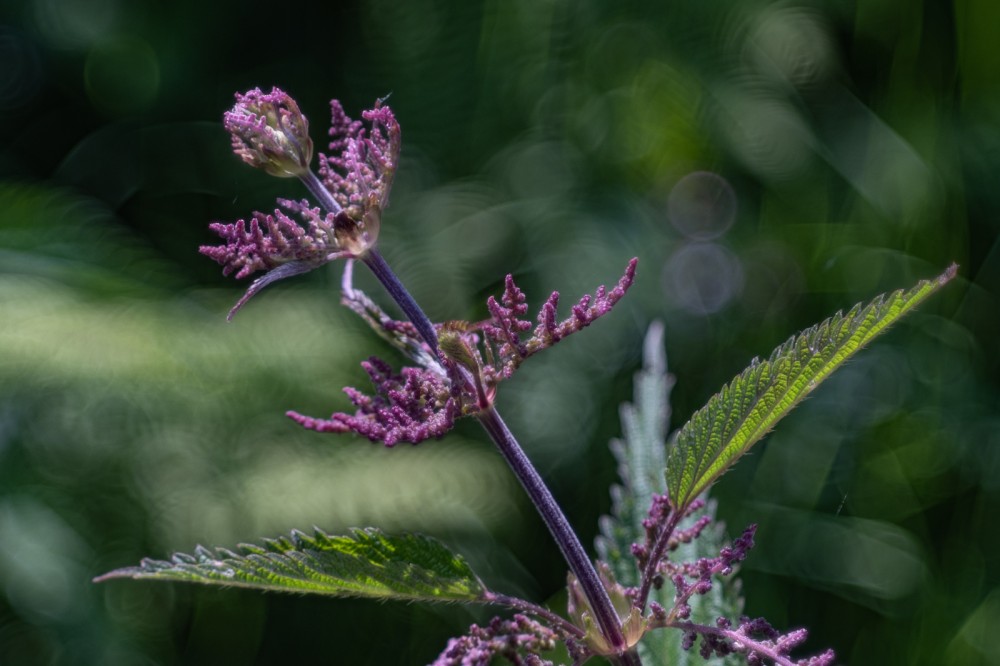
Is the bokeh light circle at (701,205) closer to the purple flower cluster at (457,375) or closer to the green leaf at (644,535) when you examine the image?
the green leaf at (644,535)

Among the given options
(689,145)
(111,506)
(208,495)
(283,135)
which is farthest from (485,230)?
(283,135)

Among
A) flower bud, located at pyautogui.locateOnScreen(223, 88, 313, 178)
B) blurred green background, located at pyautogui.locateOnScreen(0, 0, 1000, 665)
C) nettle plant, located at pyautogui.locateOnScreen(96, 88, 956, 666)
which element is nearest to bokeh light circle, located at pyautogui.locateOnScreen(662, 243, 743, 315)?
blurred green background, located at pyautogui.locateOnScreen(0, 0, 1000, 665)

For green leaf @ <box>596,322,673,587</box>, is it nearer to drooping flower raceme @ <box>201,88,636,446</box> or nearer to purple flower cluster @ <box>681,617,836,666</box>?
purple flower cluster @ <box>681,617,836,666</box>

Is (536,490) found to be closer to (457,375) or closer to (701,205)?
(457,375)

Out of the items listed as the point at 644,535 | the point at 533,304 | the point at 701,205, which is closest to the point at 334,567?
the point at 644,535

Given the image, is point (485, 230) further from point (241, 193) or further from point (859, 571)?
point (859, 571)
